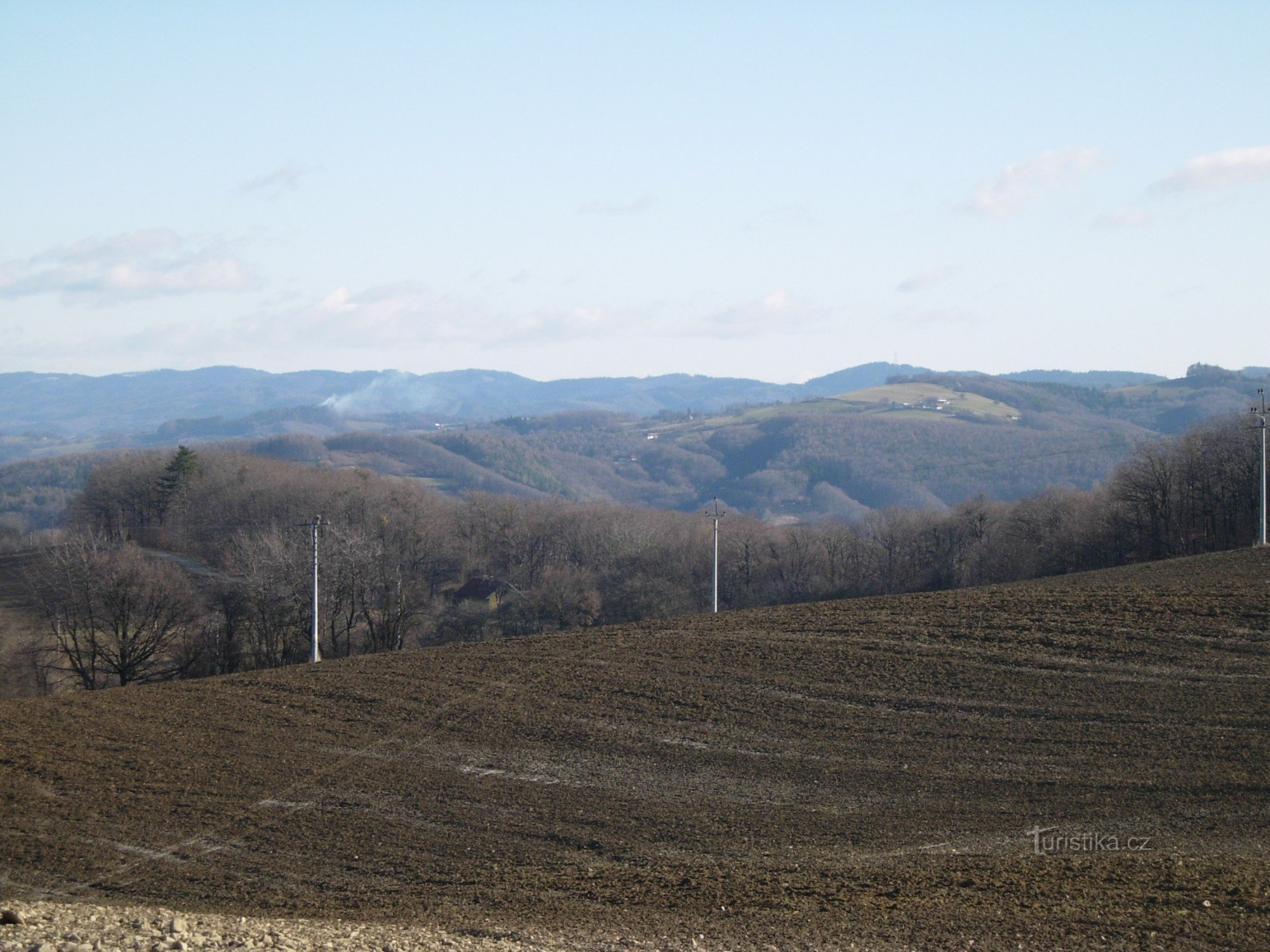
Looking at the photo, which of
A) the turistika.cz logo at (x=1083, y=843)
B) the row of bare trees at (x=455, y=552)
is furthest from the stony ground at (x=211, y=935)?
the row of bare trees at (x=455, y=552)

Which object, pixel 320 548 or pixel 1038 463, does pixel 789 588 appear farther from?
pixel 1038 463

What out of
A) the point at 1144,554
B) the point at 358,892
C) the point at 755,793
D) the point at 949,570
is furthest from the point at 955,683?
the point at 949,570

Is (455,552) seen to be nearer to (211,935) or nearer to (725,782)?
(725,782)

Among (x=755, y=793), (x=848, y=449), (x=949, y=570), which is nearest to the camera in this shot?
(x=755, y=793)

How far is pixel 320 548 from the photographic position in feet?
177

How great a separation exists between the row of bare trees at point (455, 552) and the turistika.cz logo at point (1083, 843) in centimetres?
3860

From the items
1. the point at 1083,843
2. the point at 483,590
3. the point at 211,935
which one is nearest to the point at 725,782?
the point at 1083,843

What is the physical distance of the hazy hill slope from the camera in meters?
11.4

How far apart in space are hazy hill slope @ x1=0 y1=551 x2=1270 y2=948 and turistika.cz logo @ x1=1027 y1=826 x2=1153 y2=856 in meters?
0.14

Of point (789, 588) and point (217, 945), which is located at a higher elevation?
point (217, 945)

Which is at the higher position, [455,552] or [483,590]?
[455,552]

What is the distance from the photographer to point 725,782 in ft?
56.7

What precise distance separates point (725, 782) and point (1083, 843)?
223 inches

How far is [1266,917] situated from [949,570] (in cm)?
6423
